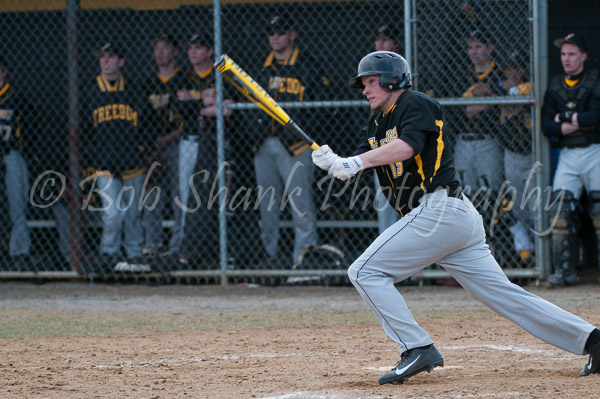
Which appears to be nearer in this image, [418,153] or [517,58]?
[418,153]

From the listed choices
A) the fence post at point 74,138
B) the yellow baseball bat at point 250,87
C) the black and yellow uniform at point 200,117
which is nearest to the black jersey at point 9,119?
the fence post at point 74,138

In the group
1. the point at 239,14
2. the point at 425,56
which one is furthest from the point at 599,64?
the point at 239,14

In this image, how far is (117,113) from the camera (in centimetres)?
805

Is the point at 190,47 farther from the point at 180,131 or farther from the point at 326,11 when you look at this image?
the point at 326,11

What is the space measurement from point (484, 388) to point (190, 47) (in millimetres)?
5092

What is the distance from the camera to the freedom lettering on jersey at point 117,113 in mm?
8047

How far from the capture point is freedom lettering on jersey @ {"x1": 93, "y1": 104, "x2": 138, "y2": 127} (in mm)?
8047

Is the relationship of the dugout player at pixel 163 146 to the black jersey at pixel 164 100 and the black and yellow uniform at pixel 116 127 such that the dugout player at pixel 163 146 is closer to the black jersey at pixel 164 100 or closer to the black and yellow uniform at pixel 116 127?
the black jersey at pixel 164 100

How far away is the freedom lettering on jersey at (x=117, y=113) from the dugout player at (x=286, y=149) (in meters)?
1.18

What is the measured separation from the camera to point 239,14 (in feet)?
31.0

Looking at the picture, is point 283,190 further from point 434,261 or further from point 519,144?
point 434,261

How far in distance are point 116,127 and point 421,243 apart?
4.69 meters

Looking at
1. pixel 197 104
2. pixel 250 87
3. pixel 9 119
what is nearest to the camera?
pixel 250 87

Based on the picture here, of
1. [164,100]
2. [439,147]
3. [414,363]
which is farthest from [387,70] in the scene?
[164,100]
